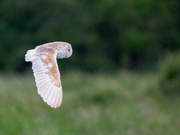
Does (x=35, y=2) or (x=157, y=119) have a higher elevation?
(x=35, y=2)

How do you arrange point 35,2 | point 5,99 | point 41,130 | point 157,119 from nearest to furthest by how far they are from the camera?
point 41,130
point 5,99
point 157,119
point 35,2

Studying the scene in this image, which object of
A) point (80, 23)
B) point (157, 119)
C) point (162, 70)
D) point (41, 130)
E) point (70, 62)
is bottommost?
point (41, 130)

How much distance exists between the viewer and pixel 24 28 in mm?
20125

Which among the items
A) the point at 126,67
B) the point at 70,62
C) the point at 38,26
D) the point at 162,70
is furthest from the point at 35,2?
the point at 162,70

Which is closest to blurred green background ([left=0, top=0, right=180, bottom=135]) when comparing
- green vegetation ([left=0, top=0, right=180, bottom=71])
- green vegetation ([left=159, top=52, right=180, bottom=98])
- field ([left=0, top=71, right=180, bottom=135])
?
green vegetation ([left=0, top=0, right=180, bottom=71])

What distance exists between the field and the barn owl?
7.19ft

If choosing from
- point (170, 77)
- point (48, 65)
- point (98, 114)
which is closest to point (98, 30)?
point (170, 77)

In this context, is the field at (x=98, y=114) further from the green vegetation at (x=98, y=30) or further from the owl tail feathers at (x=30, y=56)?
the green vegetation at (x=98, y=30)

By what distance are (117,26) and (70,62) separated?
2369 millimetres

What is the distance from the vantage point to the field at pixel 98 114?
6352 millimetres

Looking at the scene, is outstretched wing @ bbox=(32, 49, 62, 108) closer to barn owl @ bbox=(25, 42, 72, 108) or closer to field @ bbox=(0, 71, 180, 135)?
barn owl @ bbox=(25, 42, 72, 108)

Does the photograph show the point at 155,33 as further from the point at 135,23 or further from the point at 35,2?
the point at 35,2

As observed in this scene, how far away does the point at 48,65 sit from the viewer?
12.2 feet

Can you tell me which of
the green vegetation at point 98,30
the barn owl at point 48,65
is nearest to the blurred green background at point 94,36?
the green vegetation at point 98,30
